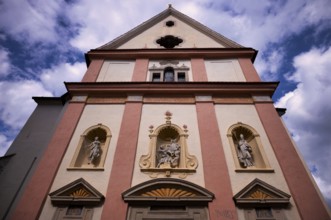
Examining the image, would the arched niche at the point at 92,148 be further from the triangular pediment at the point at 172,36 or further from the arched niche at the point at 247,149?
the triangular pediment at the point at 172,36

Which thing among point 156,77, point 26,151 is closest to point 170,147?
point 156,77

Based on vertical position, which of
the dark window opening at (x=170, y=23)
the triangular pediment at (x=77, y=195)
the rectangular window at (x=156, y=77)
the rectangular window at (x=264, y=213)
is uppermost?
the dark window opening at (x=170, y=23)

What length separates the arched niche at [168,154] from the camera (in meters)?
8.40

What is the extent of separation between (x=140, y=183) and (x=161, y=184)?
0.74m

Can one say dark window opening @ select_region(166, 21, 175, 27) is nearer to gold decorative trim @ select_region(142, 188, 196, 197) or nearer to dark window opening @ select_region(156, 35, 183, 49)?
dark window opening @ select_region(156, 35, 183, 49)

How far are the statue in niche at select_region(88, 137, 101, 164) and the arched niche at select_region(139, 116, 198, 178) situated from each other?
190 cm

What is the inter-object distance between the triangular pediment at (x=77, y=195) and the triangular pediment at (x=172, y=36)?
9811mm

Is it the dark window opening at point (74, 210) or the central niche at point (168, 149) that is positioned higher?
the central niche at point (168, 149)

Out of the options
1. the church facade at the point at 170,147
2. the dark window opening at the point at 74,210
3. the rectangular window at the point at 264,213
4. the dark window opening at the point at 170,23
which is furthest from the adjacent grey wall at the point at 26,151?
the dark window opening at the point at 170,23

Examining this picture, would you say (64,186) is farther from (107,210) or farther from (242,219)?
(242,219)

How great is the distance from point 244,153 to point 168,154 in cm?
310

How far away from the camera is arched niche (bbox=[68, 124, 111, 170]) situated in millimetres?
8906

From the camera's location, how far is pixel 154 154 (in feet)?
29.6

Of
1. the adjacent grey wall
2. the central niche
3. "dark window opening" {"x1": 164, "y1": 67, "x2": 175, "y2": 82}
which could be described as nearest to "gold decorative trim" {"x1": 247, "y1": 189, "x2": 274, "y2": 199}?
the central niche
